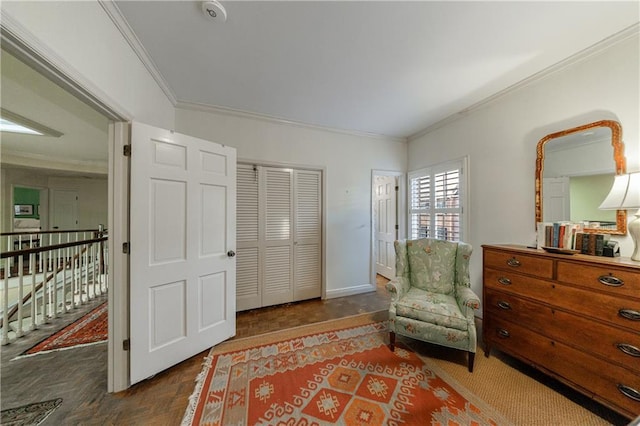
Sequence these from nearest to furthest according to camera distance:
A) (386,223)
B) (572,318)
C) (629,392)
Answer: (629,392) → (572,318) → (386,223)

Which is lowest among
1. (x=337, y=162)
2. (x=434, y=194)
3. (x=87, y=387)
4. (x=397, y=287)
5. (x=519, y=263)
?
(x=87, y=387)

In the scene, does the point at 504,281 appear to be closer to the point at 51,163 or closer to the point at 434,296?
the point at 434,296

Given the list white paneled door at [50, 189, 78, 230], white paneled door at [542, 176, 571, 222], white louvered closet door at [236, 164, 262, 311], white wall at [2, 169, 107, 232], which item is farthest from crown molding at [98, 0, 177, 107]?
white paneled door at [50, 189, 78, 230]

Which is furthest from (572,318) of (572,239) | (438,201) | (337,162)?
(337,162)

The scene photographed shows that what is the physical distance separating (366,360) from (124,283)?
6.71 ft

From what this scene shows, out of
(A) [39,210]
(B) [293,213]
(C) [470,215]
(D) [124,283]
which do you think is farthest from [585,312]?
(A) [39,210]

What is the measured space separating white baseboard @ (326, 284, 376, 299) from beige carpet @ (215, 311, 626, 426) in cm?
113

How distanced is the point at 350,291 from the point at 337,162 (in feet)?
6.75

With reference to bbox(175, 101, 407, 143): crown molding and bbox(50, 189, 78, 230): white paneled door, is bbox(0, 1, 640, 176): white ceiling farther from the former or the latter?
bbox(50, 189, 78, 230): white paneled door

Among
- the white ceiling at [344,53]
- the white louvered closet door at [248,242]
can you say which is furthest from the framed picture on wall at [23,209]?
the white louvered closet door at [248,242]

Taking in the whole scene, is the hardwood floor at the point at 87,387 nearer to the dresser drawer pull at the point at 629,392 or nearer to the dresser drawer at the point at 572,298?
the dresser drawer at the point at 572,298

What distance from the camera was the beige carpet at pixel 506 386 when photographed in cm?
135

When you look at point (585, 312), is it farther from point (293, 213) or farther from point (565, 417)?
point (293, 213)

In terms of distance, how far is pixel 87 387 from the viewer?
5.26 feet
